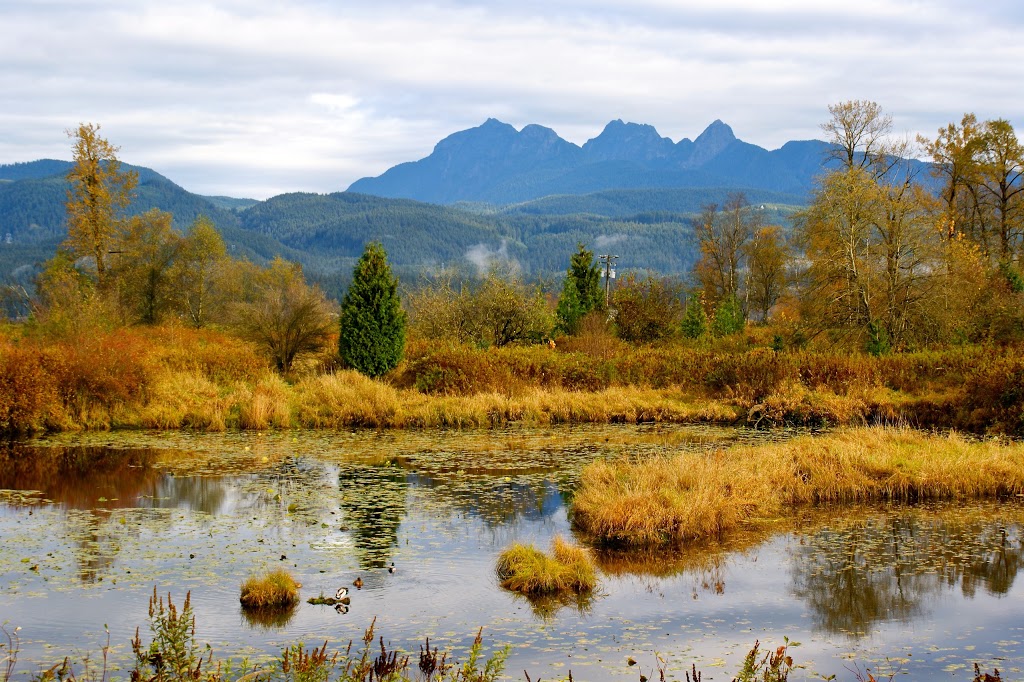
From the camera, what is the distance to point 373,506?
14023 mm

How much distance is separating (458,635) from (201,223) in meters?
51.1

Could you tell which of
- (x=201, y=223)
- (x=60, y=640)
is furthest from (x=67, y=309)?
(x=201, y=223)

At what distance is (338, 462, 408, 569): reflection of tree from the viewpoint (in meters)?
11.7

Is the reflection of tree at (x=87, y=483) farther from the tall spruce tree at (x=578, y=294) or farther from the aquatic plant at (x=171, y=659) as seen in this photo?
the tall spruce tree at (x=578, y=294)

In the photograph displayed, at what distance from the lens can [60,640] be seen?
27.2ft

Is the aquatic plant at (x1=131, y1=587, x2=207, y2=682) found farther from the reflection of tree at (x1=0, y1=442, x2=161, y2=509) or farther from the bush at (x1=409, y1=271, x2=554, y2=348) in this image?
the bush at (x1=409, y1=271, x2=554, y2=348)

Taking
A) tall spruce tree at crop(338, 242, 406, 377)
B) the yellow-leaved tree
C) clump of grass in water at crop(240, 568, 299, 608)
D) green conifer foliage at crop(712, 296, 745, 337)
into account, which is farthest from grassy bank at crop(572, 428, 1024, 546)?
the yellow-leaved tree

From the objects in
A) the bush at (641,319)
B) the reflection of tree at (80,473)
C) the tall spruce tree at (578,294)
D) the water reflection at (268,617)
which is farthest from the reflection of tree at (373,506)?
the tall spruce tree at (578,294)

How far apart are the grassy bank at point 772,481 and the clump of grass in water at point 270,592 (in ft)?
14.7

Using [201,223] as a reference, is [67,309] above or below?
below

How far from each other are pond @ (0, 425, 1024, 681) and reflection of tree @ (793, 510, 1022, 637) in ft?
0.12

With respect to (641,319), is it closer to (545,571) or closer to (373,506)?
(373,506)

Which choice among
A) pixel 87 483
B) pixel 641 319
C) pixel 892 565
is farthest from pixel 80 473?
pixel 641 319

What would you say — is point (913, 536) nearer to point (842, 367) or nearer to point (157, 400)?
point (842, 367)
